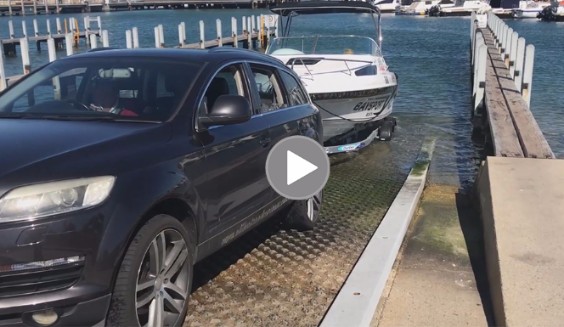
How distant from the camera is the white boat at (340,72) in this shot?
1054 centimetres

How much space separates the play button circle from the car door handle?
89mm

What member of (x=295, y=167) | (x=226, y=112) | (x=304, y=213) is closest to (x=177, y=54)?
(x=226, y=112)

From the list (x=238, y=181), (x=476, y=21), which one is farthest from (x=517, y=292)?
(x=476, y=21)

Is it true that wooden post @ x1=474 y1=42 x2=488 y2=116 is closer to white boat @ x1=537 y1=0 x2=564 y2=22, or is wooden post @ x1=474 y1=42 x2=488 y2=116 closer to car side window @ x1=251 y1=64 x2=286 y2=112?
car side window @ x1=251 y1=64 x2=286 y2=112

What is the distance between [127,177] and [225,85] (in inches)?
65.0

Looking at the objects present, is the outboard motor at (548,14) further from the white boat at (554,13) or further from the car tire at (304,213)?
the car tire at (304,213)

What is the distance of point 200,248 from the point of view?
13.2ft

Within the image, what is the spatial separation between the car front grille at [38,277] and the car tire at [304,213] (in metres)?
2.92

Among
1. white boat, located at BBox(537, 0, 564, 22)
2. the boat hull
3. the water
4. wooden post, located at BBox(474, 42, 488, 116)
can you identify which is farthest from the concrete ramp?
white boat, located at BBox(537, 0, 564, 22)

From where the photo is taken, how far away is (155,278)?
3561mm

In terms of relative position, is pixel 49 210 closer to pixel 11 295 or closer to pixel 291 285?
pixel 11 295

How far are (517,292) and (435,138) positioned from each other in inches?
349

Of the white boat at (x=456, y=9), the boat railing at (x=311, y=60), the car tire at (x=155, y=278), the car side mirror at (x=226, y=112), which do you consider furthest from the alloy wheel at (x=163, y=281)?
the white boat at (x=456, y=9)

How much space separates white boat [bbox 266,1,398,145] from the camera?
1054 cm
